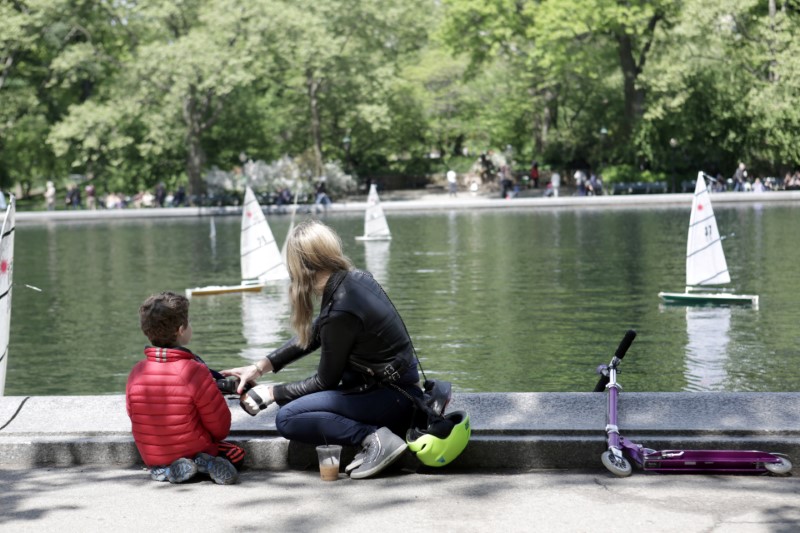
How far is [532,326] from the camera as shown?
18953 mm

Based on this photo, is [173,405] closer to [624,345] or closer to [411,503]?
[411,503]

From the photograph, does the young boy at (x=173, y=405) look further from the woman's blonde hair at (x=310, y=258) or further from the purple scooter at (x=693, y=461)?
the purple scooter at (x=693, y=461)

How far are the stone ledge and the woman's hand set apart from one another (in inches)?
11.0

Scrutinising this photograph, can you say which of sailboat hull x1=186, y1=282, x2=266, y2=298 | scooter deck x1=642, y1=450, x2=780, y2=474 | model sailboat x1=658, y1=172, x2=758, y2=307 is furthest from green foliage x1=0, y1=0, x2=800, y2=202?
scooter deck x1=642, y1=450, x2=780, y2=474

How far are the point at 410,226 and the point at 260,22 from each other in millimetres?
18021

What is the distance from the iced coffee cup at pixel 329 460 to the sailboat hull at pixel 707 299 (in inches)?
607

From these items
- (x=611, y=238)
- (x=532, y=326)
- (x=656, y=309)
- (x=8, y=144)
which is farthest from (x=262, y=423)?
(x=8, y=144)

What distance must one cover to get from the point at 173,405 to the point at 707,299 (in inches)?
630

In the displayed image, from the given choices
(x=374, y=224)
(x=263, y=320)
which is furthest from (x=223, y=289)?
(x=374, y=224)

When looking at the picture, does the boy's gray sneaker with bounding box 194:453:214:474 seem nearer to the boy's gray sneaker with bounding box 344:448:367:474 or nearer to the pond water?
the boy's gray sneaker with bounding box 344:448:367:474

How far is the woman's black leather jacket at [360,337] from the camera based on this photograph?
6.40 meters

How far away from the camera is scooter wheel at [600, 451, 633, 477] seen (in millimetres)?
6258

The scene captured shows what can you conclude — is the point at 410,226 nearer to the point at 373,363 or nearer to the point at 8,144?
the point at 8,144

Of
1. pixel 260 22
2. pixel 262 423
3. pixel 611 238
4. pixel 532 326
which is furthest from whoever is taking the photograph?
pixel 260 22
